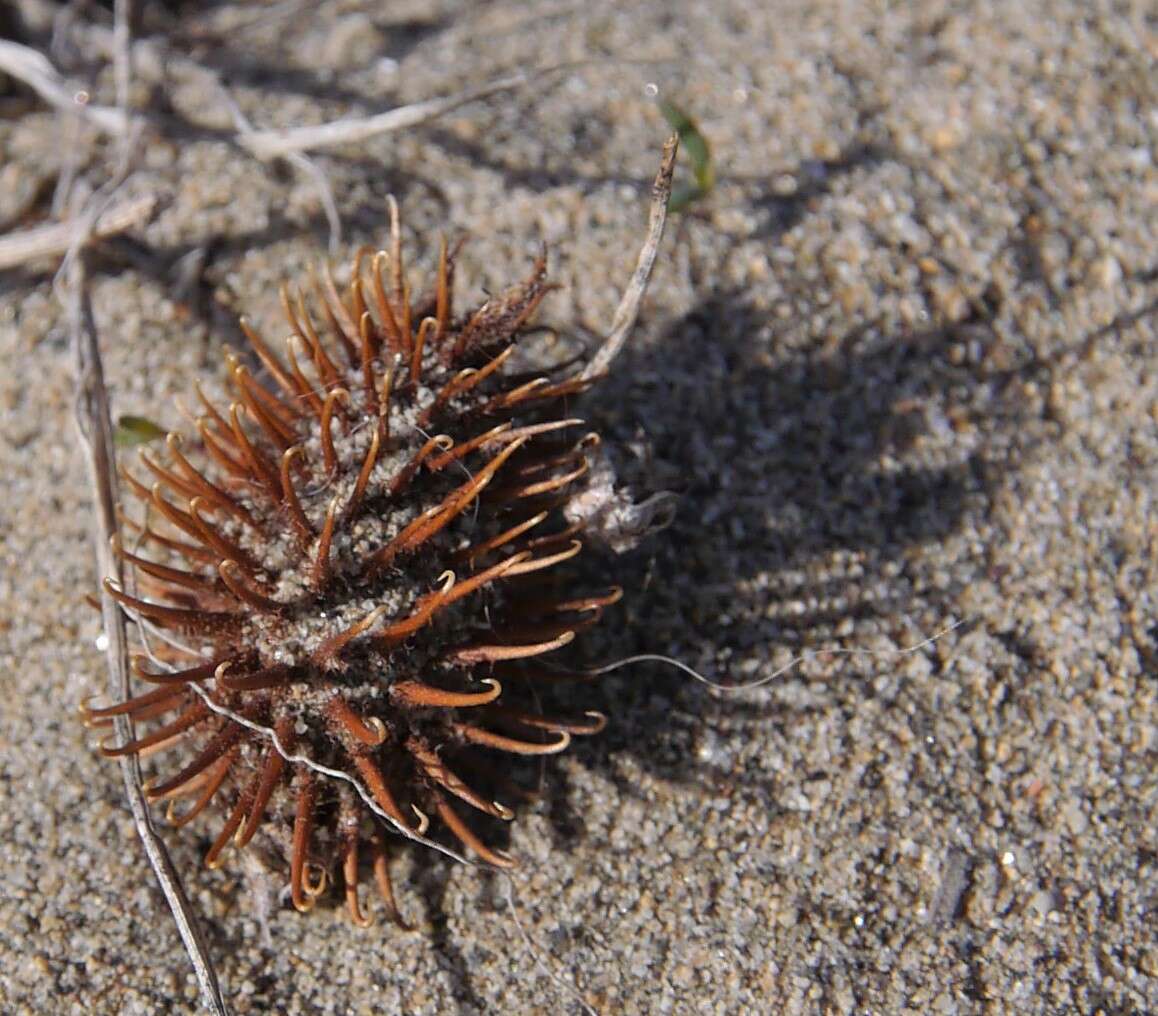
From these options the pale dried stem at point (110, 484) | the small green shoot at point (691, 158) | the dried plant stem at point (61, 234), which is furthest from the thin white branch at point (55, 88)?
the small green shoot at point (691, 158)

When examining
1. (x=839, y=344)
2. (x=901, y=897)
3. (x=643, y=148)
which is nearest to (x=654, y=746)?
(x=901, y=897)

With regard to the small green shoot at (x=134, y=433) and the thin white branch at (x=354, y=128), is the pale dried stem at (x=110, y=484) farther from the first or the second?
the thin white branch at (x=354, y=128)

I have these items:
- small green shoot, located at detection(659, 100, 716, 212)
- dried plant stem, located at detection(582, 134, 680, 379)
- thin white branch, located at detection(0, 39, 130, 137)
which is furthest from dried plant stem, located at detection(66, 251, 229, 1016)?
small green shoot, located at detection(659, 100, 716, 212)

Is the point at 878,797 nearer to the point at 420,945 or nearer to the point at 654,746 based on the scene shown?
the point at 654,746

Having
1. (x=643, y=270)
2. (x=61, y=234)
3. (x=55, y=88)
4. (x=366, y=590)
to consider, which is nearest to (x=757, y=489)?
(x=643, y=270)

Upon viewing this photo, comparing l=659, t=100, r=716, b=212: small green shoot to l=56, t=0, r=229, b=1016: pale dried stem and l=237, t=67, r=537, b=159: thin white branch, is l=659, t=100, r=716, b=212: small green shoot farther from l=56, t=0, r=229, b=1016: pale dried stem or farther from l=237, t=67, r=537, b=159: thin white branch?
l=56, t=0, r=229, b=1016: pale dried stem
